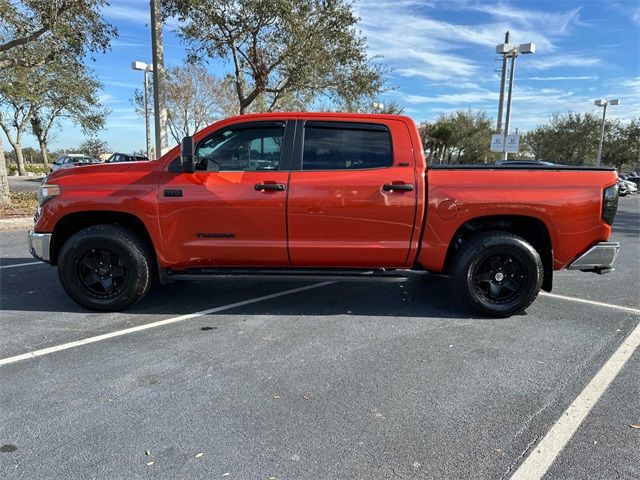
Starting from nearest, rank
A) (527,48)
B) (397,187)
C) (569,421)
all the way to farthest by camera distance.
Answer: (569,421) < (397,187) < (527,48)

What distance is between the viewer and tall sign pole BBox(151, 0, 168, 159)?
468 inches

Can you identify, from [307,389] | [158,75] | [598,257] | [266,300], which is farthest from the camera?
[158,75]

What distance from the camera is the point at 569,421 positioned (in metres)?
2.97

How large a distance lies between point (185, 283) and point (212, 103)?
37.5 metres

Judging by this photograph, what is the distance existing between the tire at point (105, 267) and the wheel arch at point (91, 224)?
10 cm

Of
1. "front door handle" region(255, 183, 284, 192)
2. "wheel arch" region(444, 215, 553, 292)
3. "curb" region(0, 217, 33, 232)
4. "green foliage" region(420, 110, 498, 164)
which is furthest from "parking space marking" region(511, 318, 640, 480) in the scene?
"green foliage" region(420, 110, 498, 164)

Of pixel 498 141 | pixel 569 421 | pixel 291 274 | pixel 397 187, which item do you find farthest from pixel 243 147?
pixel 498 141

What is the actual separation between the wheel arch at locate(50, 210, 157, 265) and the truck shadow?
2.00 ft

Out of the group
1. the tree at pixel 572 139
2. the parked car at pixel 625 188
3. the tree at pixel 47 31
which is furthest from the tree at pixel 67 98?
the tree at pixel 572 139

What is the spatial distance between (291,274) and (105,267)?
1.85 meters

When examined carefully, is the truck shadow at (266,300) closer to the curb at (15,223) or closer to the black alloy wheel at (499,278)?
the black alloy wheel at (499,278)

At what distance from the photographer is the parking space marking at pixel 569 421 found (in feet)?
8.25

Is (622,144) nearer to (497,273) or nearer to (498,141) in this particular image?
(498,141)

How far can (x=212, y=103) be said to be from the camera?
40969mm
